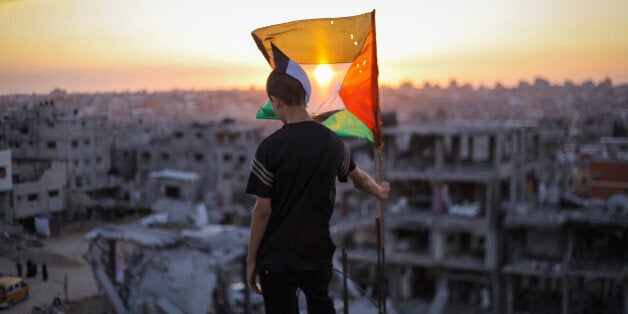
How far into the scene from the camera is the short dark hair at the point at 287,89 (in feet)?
7.93

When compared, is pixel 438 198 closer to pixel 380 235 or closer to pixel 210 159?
pixel 210 159

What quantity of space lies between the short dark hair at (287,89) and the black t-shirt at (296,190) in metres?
0.12

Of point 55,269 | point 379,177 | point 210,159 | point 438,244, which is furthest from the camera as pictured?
point 210,159

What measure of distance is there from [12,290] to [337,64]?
9.14 feet

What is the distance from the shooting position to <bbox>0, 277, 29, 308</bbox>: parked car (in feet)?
13.0

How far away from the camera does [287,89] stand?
7.95 ft

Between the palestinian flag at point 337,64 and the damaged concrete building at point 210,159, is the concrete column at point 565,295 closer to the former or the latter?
the damaged concrete building at point 210,159

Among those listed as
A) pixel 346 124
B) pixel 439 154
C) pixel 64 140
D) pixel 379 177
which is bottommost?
pixel 439 154

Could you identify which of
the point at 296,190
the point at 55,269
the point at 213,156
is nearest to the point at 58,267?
the point at 55,269

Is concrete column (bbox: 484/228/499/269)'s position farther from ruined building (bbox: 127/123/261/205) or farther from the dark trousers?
the dark trousers

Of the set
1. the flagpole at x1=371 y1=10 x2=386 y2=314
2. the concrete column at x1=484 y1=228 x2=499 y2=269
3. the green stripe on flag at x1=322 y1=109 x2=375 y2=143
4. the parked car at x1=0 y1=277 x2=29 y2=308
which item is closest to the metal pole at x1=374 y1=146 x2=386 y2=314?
the flagpole at x1=371 y1=10 x2=386 y2=314

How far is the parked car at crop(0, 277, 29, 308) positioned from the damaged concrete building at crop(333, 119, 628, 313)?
13.5 meters

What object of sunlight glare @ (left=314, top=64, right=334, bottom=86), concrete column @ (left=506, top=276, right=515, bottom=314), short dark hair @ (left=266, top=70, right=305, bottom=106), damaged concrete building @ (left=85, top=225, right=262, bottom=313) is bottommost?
concrete column @ (left=506, top=276, right=515, bottom=314)

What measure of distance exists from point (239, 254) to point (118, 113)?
285cm
